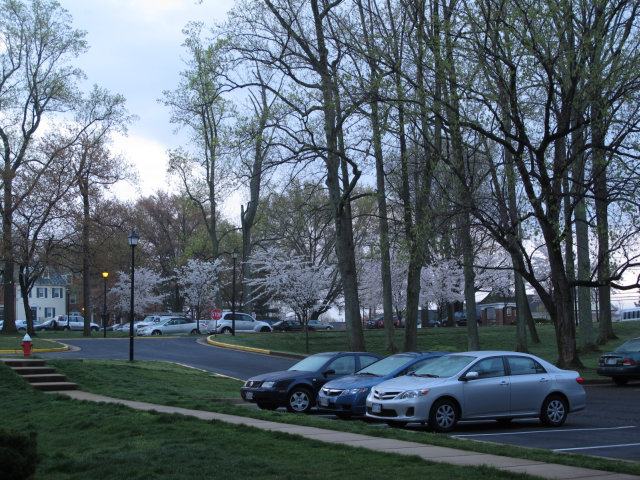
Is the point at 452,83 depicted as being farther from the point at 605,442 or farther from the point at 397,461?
the point at 397,461

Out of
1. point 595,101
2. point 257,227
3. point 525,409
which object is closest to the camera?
point 525,409

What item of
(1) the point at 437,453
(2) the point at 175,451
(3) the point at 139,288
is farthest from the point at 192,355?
(3) the point at 139,288

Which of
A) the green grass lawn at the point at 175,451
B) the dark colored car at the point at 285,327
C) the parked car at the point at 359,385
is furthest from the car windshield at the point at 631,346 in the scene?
the dark colored car at the point at 285,327

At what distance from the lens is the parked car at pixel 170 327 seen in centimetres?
4994

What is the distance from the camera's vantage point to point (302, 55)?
92.8ft

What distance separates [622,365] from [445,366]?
10.9 metres

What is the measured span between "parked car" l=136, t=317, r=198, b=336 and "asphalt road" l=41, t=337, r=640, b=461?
Result: 19.0 metres

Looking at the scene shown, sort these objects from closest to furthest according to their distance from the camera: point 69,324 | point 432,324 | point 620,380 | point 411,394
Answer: point 411,394 → point 620,380 → point 69,324 → point 432,324

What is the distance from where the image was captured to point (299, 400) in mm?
15711

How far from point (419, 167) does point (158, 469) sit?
20.6 meters

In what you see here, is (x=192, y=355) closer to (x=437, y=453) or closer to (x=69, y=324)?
(x=437, y=453)

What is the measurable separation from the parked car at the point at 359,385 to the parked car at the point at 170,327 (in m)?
37.0

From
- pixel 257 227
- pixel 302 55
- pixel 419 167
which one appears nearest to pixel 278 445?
pixel 419 167

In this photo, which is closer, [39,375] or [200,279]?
[39,375]
